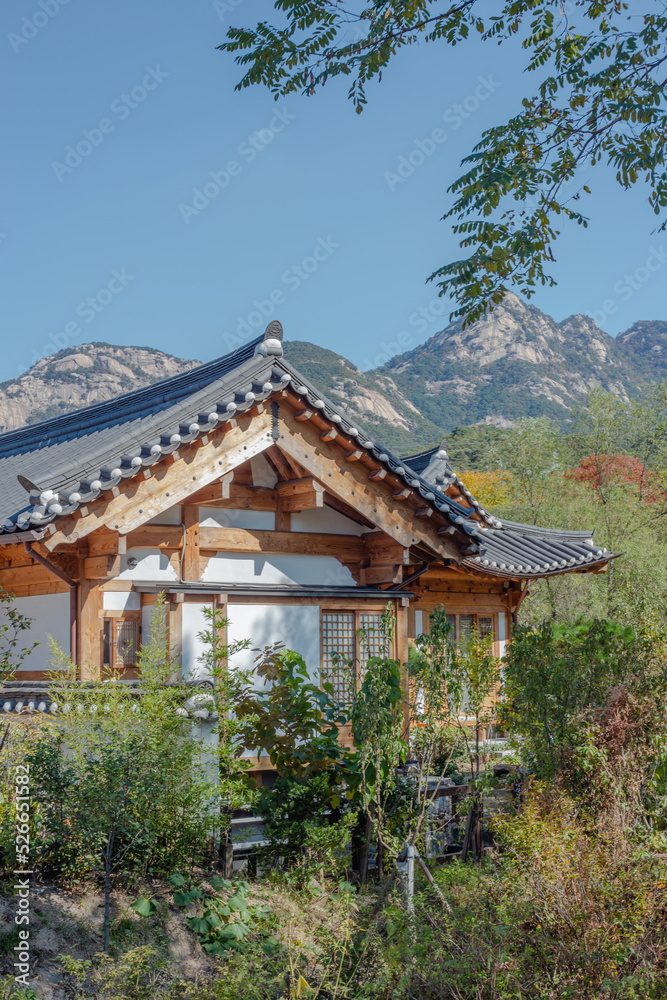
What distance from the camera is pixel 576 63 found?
6945mm

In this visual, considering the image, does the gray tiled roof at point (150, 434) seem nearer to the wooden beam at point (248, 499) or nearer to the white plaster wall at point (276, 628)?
the wooden beam at point (248, 499)

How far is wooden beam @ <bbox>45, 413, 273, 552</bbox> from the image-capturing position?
815 centimetres

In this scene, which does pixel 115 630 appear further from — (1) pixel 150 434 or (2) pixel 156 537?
(1) pixel 150 434

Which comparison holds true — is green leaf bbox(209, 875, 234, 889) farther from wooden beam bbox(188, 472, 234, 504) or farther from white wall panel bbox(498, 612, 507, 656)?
white wall panel bbox(498, 612, 507, 656)

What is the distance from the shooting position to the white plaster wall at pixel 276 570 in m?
9.93

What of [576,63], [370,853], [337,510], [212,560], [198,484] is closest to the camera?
[576,63]

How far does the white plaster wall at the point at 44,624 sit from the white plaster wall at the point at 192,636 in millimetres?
1282

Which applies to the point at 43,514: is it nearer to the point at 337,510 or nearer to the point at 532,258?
the point at 337,510

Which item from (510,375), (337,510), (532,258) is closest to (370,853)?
(337,510)

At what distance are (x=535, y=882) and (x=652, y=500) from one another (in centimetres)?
2406

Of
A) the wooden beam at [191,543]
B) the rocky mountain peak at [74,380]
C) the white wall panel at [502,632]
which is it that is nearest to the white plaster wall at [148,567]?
the wooden beam at [191,543]

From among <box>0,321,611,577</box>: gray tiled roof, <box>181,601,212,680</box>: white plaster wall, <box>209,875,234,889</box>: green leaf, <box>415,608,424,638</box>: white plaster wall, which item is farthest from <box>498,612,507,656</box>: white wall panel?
<box>209,875,234,889</box>: green leaf

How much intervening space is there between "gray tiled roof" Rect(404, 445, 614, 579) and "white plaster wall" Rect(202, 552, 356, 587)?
6.49 feet

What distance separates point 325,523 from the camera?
10.9m
